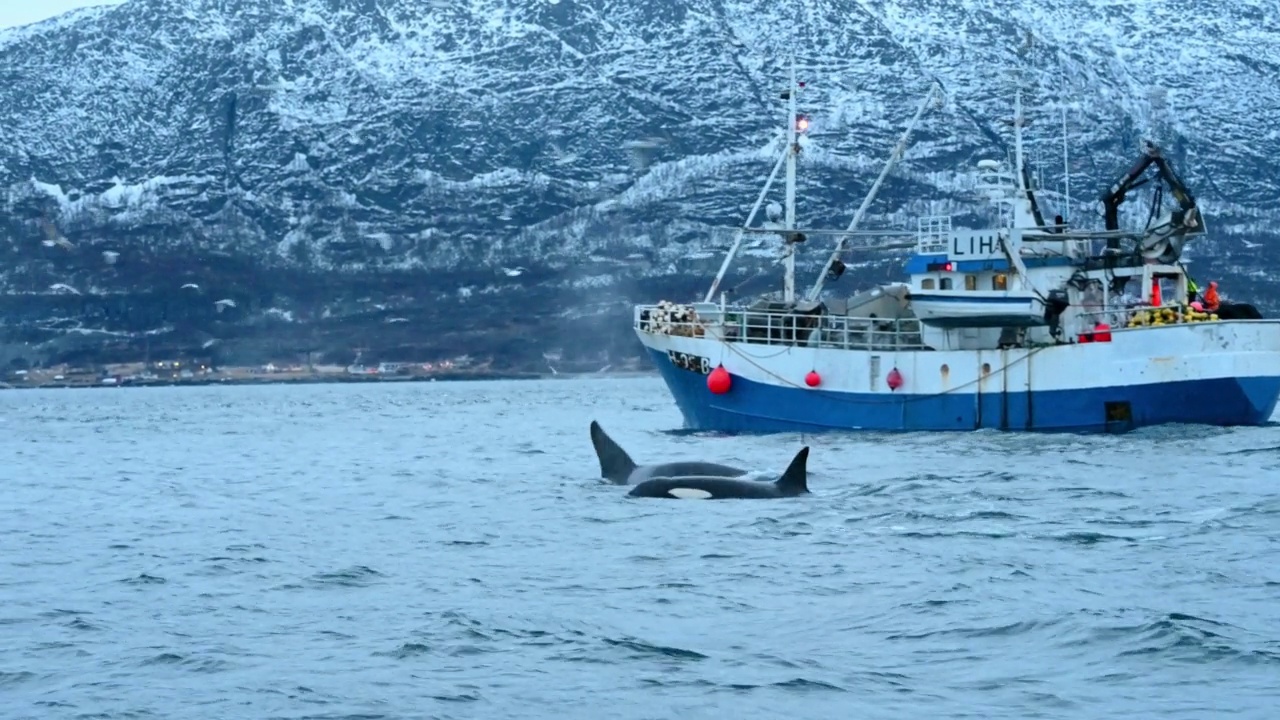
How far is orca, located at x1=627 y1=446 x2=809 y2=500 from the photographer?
36.5m

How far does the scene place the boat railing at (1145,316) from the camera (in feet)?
188

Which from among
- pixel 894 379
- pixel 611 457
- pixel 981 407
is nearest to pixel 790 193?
pixel 894 379

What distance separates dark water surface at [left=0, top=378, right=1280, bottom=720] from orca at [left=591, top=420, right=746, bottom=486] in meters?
0.91

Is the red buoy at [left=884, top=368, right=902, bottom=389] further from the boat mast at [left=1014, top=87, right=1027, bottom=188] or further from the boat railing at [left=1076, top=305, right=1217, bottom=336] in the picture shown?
the boat mast at [left=1014, top=87, right=1027, bottom=188]

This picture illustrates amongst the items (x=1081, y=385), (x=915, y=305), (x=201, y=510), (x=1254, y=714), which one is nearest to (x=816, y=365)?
(x=915, y=305)

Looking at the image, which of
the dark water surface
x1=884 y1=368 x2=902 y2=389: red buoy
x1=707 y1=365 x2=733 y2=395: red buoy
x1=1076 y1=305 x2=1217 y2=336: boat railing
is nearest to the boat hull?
x1=884 y1=368 x2=902 y2=389: red buoy

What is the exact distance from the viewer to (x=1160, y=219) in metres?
62.4

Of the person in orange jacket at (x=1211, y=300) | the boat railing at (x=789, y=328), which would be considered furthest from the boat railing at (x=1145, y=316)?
A: the boat railing at (x=789, y=328)

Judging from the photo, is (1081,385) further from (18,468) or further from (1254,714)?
(1254,714)

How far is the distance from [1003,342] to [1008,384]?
259 centimetres

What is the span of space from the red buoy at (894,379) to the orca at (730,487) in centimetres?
2431

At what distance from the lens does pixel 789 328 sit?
6356 cm

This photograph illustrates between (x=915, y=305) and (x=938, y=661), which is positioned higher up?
(x=915, y=305)

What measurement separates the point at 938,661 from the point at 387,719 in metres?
5.99
